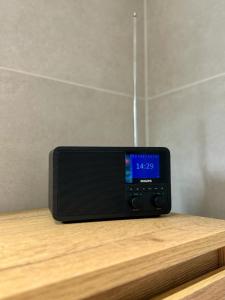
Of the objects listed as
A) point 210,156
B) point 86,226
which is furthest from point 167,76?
point 86,226

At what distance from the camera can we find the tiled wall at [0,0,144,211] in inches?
28.0

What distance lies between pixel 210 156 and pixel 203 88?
0.19 m

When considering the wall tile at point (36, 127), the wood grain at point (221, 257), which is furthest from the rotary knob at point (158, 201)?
the wall tile at point (36, 127)

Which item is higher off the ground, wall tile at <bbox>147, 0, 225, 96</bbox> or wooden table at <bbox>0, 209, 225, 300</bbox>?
wall tile at <bbox>147, 0, 225, 96</bbox>

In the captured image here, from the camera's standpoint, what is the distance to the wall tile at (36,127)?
702 mm

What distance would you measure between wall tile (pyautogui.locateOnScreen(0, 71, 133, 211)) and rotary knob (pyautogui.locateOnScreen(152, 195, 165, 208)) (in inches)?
12.8

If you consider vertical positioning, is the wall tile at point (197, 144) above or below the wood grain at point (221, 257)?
above

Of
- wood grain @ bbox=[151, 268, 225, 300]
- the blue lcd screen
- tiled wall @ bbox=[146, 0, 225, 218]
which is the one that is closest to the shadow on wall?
tiled wall @ bbox=[146, 0, 225, 218]

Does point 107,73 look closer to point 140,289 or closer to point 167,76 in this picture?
point 167,76

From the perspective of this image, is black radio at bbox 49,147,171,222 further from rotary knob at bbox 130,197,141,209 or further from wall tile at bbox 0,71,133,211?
wall tile at bbox 0,71,133,211

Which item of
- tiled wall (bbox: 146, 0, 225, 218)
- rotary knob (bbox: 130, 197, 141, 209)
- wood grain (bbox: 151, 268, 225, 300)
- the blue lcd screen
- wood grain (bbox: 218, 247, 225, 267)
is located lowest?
wood grain (bbox: 151, 268, 225, 300)

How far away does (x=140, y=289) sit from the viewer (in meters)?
0.34

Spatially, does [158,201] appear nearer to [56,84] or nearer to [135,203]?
[135,203]

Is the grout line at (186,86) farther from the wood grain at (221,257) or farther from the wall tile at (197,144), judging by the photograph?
the wood grain at (221,257)
